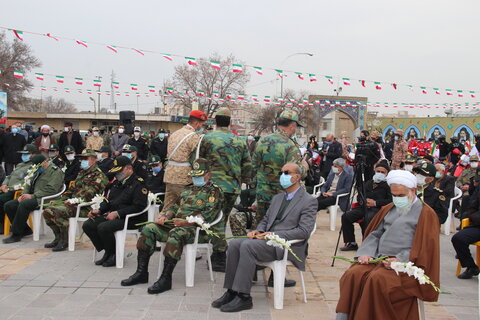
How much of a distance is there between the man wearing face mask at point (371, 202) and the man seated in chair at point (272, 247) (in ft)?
6.87

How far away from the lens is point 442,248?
7207 mm

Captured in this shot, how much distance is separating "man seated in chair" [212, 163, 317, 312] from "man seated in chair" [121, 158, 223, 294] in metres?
0.65

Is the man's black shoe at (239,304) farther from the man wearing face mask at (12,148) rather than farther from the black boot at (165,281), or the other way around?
the man wearing face mask at (12,148)

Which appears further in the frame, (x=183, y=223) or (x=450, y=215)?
(x=450, y=215)

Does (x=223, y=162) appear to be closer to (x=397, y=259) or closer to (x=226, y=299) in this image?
(x=226, y=299)

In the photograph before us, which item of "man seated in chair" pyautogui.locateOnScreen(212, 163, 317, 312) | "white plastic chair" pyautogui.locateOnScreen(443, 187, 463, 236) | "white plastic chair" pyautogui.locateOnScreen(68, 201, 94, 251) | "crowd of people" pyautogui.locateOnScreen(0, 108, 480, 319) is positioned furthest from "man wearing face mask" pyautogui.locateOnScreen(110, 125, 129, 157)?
"man seated in chair" pyautogui.locateOnScreen(212, 163, 317, 312)

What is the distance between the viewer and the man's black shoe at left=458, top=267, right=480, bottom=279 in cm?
556

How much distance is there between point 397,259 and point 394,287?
25cm

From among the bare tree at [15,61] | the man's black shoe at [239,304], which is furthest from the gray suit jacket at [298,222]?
the bare tree at [15,61]

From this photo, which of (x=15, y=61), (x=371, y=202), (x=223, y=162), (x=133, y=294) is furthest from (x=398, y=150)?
(x=15, y=61)

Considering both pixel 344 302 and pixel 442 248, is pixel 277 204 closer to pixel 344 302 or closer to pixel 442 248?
pixel 344 302

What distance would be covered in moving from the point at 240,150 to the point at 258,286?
1.66m

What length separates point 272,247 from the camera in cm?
450

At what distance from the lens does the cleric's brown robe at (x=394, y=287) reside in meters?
3.50
